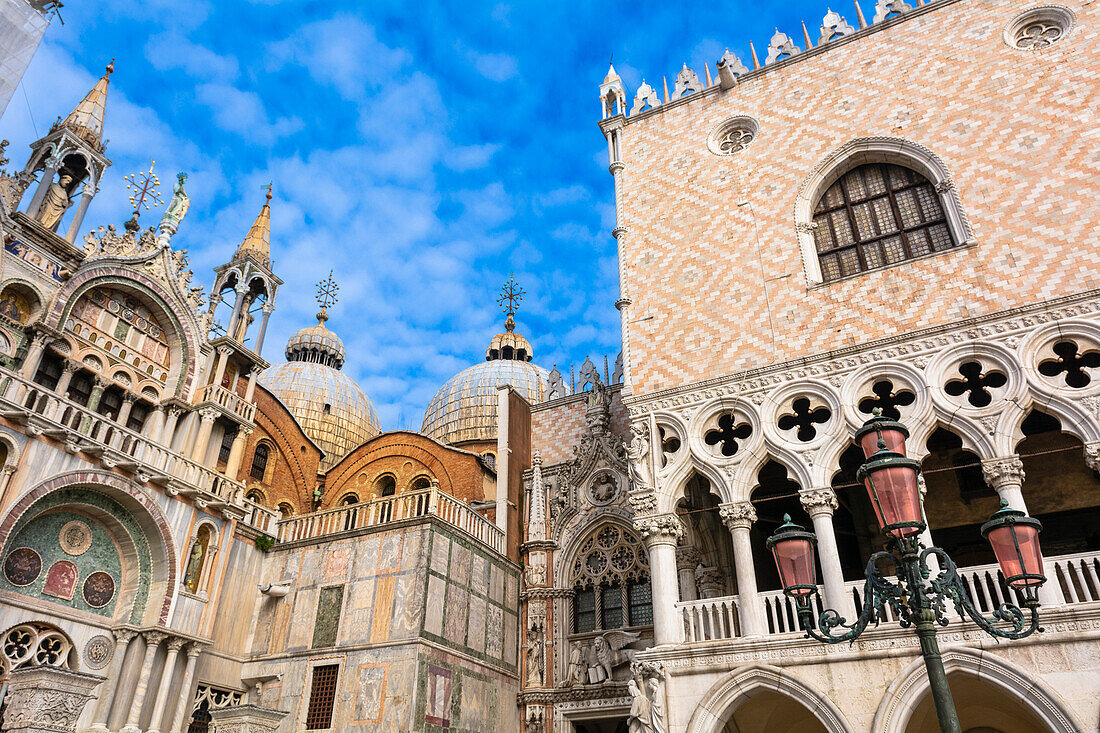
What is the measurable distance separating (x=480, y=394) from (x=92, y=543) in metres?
22.7

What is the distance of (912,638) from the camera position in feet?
33.3

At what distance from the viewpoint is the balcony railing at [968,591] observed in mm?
9930

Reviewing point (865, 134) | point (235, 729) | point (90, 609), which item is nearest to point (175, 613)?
point (90, 609)

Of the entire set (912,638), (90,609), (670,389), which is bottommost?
(912,638)

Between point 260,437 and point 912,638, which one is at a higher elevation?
point 260,437

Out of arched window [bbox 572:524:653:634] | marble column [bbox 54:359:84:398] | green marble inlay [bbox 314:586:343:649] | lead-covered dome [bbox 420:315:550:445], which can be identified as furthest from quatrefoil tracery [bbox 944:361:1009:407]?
lead-covered dome [bbox 420:315:550:445]

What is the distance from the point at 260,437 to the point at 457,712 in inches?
513

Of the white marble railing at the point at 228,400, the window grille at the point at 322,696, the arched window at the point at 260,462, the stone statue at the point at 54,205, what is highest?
the stone statue at the point at 54,205

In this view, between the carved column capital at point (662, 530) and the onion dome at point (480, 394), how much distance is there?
19.3 meters

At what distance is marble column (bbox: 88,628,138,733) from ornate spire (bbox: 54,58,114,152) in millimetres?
10875

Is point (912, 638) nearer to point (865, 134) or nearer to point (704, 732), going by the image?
point (704, 732)

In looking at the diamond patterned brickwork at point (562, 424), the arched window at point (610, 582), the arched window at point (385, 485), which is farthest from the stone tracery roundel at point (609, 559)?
the arched window at point (385, 485)

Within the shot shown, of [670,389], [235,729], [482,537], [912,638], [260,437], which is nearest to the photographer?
[912,638]

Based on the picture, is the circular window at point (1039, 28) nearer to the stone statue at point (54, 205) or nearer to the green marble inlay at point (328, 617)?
the green marble inlay at point (328, 617)
